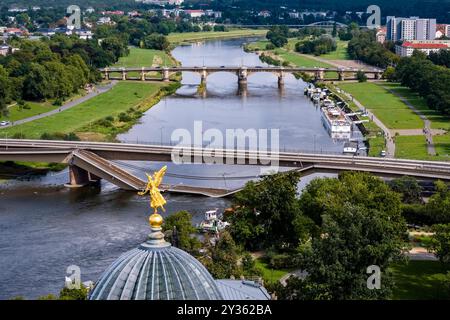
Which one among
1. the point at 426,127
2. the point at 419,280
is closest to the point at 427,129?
the point at 426,127

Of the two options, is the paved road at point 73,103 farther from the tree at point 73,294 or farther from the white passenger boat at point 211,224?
the tree at point 73,294

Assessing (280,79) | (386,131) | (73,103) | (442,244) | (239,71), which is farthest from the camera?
(280,79)

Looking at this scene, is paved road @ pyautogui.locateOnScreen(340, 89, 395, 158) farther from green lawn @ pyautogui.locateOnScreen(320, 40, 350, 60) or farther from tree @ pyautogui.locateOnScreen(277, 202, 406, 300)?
green lawn @ pyautogui.locateOnScreen(320, 40, 350, 60)

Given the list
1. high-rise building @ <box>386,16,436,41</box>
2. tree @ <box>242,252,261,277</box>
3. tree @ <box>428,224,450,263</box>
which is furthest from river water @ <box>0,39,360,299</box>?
high-rise building @ <box>386,16,436,41</box>

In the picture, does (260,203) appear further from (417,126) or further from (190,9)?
(190,9)

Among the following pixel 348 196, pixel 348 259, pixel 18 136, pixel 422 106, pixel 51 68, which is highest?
pixel 51 68

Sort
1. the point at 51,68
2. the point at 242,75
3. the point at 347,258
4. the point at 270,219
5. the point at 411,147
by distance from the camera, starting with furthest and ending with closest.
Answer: the point at 242,75
the point at 51,68
the point at 411,147
the point at 270,219
the point at 347,258

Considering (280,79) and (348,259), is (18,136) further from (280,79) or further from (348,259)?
(280,79)

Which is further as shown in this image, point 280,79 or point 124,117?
point 280,79
